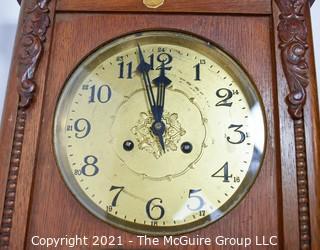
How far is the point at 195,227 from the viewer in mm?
762

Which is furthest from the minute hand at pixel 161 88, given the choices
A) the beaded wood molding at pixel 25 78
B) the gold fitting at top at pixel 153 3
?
the beaded wood molding at pixel 25 78

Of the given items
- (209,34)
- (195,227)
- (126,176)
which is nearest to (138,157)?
(126,176)

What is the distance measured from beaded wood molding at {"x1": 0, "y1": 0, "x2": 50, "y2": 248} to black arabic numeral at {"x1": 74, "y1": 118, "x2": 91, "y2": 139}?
0.28 feet

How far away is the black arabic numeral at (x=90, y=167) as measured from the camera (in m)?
0.80

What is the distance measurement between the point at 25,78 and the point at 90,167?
0.61 feet

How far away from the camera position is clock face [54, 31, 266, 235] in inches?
30.6

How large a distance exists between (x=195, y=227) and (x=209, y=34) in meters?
0.34

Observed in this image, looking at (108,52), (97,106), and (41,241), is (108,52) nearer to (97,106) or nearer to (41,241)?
(97,106)

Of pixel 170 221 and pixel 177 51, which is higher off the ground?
pixel 177 51

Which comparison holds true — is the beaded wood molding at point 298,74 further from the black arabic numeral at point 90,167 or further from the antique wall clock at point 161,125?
the black arabic numeral at point 90,167

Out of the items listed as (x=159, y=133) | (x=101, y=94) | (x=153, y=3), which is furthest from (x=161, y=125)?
(x=153, y=3)

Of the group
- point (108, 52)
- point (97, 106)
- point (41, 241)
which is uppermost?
point (108, 52)

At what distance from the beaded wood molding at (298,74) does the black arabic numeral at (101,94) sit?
0.30 metres

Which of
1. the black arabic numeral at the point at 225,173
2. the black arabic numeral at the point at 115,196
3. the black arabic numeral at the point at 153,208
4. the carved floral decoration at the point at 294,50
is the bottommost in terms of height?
the black arabic numeral at the point at 153,208
